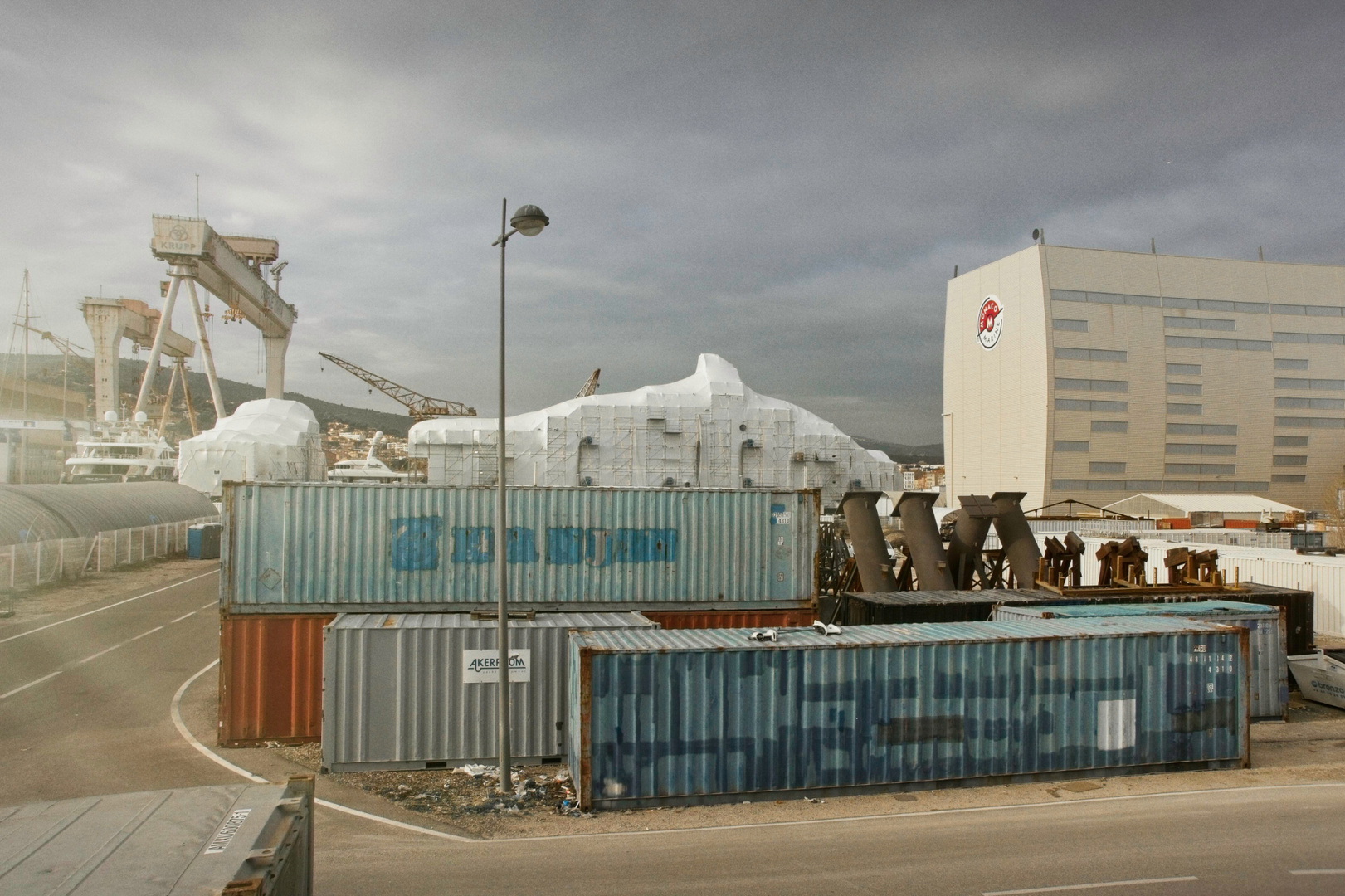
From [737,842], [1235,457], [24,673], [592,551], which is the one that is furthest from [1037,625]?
[1235,457]

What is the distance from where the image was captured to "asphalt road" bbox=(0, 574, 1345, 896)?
33.7ft

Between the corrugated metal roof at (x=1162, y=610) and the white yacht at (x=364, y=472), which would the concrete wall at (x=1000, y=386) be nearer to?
the white yacht at (x=364, y=472)

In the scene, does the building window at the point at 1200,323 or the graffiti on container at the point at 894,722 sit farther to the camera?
the building window at the point at 1200,323

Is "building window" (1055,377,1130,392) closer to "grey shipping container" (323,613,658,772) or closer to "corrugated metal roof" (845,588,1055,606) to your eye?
"corrugated metal roof" (845,588,1055,606)

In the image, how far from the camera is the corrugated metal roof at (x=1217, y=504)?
8588 centimetres

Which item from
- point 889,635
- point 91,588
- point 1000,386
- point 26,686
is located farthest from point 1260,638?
point 1000,386

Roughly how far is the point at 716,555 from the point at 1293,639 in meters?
17.2

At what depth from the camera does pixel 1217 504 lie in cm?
8881

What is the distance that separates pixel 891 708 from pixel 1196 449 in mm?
100097

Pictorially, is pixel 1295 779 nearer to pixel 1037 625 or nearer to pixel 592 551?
pixel 1037 625

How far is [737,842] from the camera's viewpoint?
11891mm

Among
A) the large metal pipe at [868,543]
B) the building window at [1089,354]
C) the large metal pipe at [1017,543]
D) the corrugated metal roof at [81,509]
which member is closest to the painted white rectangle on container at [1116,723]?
the large metal pipe at [868,543]

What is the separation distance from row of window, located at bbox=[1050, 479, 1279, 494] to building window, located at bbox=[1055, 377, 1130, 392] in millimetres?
10204

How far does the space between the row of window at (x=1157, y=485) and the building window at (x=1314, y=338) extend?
17.2 meters
